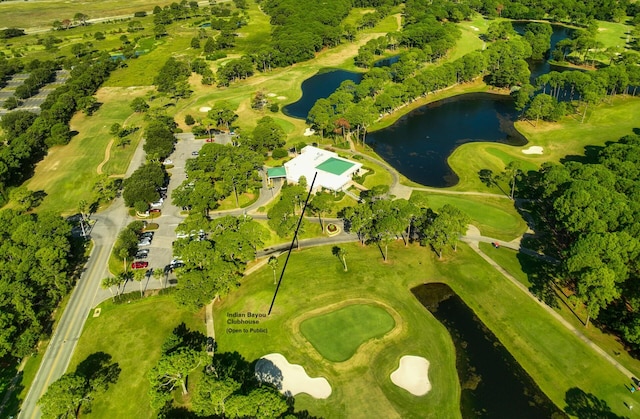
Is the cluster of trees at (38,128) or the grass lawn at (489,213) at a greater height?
the cluster of trees at (38,128)

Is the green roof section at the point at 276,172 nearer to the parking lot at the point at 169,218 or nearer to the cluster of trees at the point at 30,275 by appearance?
the parking lot at the point at 169,218

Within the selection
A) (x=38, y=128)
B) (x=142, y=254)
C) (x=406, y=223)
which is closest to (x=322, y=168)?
(x=406, y=223)

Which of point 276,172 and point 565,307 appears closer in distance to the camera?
point 565,307

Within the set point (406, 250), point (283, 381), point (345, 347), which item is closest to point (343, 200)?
point (406, 250)

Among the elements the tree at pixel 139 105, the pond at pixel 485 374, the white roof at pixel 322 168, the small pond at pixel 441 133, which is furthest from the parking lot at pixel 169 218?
the small pond at pixel 441 133

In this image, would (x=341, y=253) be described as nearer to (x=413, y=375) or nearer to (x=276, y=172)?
(x=413, y=375)

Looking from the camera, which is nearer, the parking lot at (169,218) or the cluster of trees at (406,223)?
the cluster of trees at (406,223)

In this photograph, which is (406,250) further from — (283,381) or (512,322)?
(283,381)
